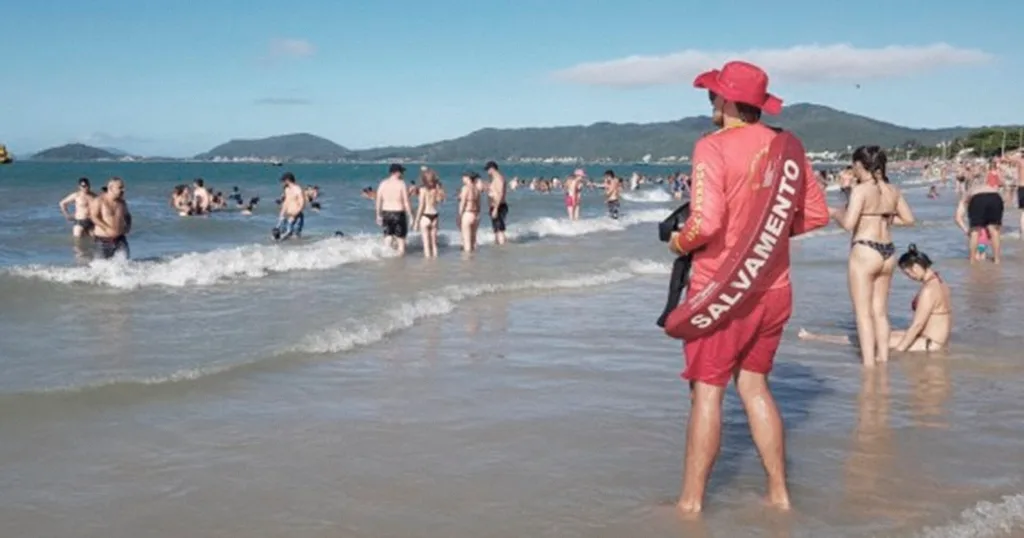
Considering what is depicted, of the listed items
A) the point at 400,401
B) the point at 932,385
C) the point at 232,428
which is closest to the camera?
the point at 232,428

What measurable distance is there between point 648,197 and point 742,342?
1865 inches

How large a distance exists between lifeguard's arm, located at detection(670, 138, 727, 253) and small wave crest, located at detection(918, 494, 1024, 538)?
57.9 inches

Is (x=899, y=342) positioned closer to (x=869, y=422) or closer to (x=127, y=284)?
(x=869, y=422)

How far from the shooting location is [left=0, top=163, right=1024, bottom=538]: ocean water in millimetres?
3916

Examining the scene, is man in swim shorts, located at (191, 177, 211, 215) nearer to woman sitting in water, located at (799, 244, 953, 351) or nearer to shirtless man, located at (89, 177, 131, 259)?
shirtless man, located at (89, 177, 131, 259)

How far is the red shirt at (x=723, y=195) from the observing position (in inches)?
138

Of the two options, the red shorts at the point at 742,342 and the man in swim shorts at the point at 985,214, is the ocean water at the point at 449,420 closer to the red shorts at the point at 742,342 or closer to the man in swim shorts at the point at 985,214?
the red shorts at the point at 742,342

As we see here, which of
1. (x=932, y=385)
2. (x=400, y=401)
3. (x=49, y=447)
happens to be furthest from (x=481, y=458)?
(x=932, y=385)

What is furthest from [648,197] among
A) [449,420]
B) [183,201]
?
[449,420]

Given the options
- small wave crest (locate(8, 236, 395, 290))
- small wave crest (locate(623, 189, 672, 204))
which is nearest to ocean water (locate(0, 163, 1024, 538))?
small wave crest (locate(8, 236, 395, 290))

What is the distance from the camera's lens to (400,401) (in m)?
5.80

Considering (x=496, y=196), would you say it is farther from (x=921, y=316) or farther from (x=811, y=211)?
(x=811, y=211)

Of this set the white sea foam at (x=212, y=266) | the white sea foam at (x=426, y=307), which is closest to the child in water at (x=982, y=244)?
the white sea foam at (x=426, y=307)

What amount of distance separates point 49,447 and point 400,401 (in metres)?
1.95
